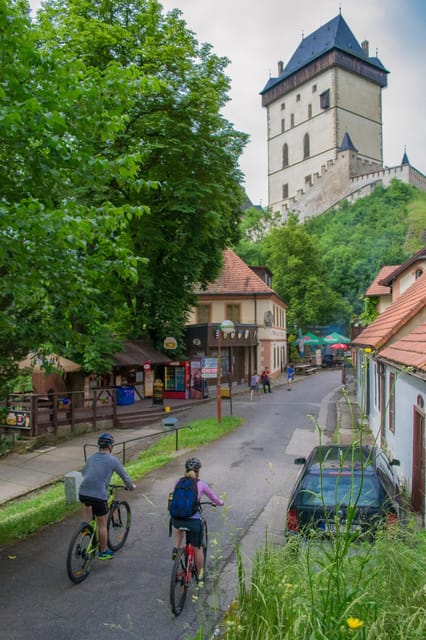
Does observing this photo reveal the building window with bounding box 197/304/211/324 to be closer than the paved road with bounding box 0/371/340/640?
No

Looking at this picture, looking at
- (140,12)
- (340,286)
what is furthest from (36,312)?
(340,286)

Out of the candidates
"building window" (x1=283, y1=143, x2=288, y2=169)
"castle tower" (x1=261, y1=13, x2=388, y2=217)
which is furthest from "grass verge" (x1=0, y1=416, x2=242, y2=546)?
"building window" (x1=283, y1=143, x2=288, y2=169)

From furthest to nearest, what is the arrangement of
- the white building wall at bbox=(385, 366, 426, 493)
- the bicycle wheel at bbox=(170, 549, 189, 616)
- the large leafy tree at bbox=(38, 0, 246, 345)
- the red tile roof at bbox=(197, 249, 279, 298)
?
1. the red tile roof at bbox=(197, 249, 279, 298)
2. the large leafy tree at bbox=(38, 0, 246, 345)
3. the white building wall at bbox=(385, 366, 426, 493)
4. the bicycle wheel at bbox=(170, 549, 189, 616)

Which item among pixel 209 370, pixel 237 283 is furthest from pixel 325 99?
pixel 209 370

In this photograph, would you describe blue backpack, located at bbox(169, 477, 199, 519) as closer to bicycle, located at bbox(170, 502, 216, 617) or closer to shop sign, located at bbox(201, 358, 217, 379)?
bicycle, located at bbox(170, 502, 216, 617)

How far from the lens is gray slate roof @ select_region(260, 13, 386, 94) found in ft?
302

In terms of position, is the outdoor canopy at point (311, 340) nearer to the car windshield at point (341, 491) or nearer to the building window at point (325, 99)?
the car windshield at point (341, 491)

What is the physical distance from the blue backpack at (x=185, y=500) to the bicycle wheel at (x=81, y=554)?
1272 mm

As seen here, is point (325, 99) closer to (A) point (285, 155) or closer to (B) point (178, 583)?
(A) point (285, 155)

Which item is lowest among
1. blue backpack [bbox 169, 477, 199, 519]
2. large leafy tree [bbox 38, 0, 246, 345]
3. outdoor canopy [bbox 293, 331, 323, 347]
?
blue backpack [bbox 169, 477, 199, 519]

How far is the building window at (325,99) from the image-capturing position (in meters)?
89.9

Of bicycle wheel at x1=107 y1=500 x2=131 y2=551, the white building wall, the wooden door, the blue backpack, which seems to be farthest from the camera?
the white building wall

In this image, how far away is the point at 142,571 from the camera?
650cm

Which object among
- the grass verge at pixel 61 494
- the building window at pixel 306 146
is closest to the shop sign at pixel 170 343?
the grass verge at pixel 61 494
